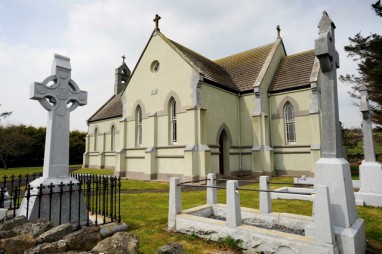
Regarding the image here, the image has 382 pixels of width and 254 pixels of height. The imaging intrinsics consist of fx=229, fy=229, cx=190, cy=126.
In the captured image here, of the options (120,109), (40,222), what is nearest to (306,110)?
(40,222)

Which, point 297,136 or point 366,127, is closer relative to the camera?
point 366,127

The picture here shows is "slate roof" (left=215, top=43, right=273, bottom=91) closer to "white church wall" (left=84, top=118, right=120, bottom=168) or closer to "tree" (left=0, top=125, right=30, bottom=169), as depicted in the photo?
"white church wall" (left=84, top=118, right=120, bottom=168)

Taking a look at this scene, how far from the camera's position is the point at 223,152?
1830 cm

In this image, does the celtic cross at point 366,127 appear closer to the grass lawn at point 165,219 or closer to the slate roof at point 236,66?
the grass lawn at point 165,219

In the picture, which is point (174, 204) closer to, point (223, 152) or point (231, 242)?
point (231, 242)

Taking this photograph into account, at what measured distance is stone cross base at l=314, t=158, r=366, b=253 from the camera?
4098mm

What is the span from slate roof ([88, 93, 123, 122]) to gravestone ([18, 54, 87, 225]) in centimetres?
2176

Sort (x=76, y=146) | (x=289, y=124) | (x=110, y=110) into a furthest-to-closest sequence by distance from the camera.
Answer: (x=76, y=146), (x=110, y=110), (x=289, y=124)

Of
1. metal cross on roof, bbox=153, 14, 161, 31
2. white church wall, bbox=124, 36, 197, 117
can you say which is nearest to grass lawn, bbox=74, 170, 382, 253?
white church wall, bbox=124, 36, 197, 117

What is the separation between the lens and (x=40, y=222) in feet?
13.7

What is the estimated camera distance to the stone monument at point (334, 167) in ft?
13.9

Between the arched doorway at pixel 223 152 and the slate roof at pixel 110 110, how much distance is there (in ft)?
48.0

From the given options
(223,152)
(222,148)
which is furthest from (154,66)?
(223,152)

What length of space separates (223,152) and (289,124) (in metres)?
5.82
